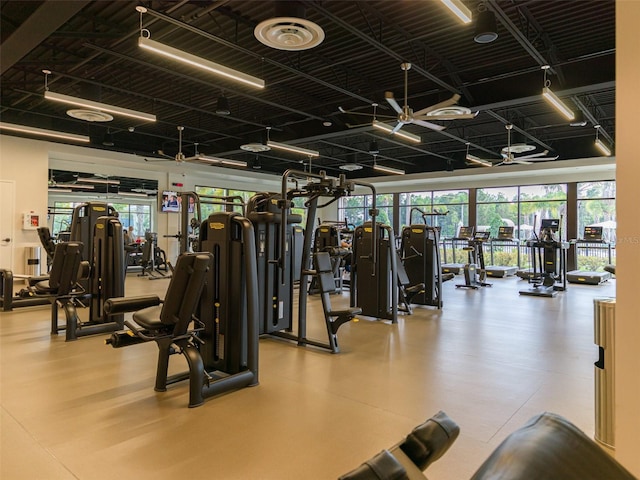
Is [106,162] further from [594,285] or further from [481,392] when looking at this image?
[594,285]

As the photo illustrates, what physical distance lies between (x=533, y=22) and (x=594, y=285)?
337 inches

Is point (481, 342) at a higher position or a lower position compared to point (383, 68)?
lower

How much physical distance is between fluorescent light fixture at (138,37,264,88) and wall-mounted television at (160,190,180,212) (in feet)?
26.3

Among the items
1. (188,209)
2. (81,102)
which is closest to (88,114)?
(81,102)

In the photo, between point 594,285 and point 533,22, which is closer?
point 533,22

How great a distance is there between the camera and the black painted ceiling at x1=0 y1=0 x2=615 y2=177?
538 cm

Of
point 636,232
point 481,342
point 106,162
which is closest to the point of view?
point 636,232

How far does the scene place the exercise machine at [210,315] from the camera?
10.8ft

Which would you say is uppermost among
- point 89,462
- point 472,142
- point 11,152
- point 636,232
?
point 472,142

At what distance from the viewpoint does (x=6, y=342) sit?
16.0ft

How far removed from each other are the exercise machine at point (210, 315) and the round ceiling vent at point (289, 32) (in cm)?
221

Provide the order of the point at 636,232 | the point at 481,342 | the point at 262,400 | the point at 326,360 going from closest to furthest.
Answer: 1. the point at 636,232
2. the point at 262,400
3. the point at 326,360
4. the point at 481,342

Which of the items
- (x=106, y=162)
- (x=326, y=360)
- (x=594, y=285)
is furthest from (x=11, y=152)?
(x=594, y=285)

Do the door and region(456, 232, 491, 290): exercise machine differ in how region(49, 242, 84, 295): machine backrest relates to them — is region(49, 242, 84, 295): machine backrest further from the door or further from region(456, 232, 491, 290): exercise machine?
region(456, 232, 491, 290): exercise machine
